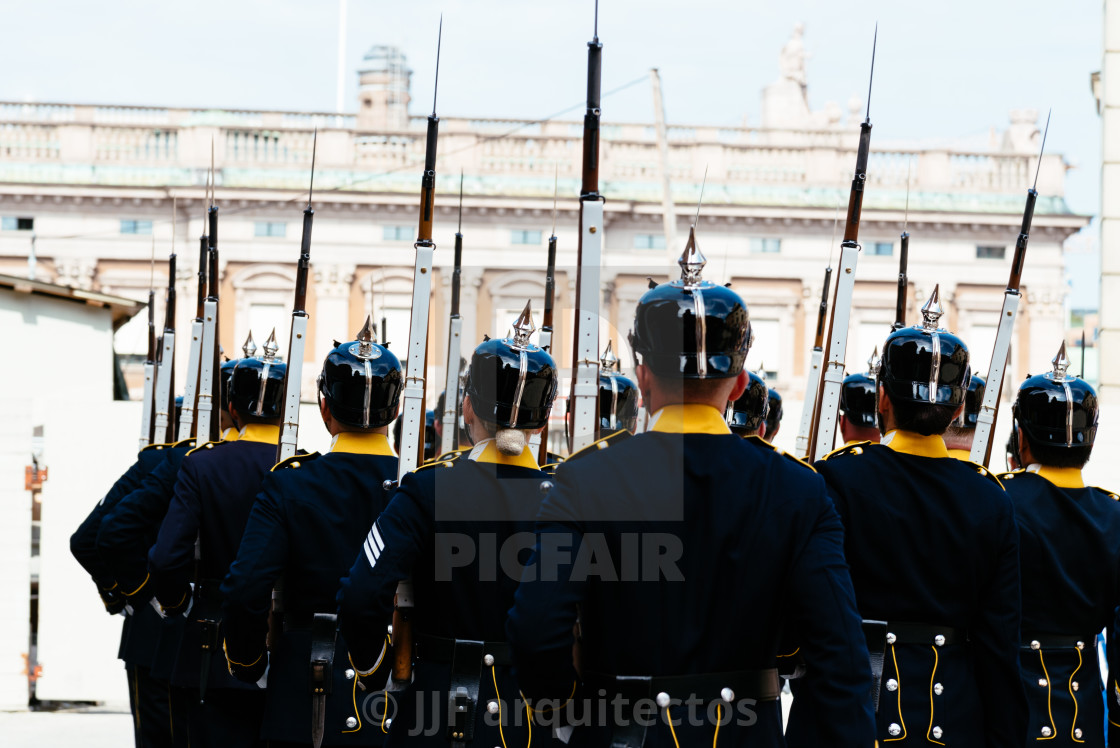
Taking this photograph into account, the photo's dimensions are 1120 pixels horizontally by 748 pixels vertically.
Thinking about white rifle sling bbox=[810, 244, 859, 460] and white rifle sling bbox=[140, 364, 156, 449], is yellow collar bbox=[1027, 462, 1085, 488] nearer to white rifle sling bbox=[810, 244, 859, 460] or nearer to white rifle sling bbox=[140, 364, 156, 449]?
white rifle sling bbox=[810, 244, 859, 460]

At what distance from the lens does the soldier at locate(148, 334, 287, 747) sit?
222 inches

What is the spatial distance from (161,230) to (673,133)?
1359 cm

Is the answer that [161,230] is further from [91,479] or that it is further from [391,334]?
[91,479]

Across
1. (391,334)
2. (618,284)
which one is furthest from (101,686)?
(391,334)

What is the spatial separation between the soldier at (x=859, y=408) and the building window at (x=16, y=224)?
33468 mm

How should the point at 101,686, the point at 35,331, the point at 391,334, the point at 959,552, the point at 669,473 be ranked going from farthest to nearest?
the point at 391,334, the point at 35,331, the point at 101,686, the point at 959,552, the point at 669,473

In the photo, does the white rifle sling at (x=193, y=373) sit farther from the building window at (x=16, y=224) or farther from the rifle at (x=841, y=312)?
the building window at (x=16, y=224)

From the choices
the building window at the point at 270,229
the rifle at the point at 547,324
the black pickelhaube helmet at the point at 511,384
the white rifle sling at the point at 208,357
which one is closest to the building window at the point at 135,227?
the building window at the point at 270,229

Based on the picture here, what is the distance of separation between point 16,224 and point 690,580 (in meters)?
36.3

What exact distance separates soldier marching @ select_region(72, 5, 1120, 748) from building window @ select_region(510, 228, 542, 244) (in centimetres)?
3023

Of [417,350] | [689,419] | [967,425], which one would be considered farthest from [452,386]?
[689,419]

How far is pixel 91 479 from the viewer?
408 inches

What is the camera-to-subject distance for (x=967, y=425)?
614 centimetres

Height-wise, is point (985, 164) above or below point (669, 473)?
above
